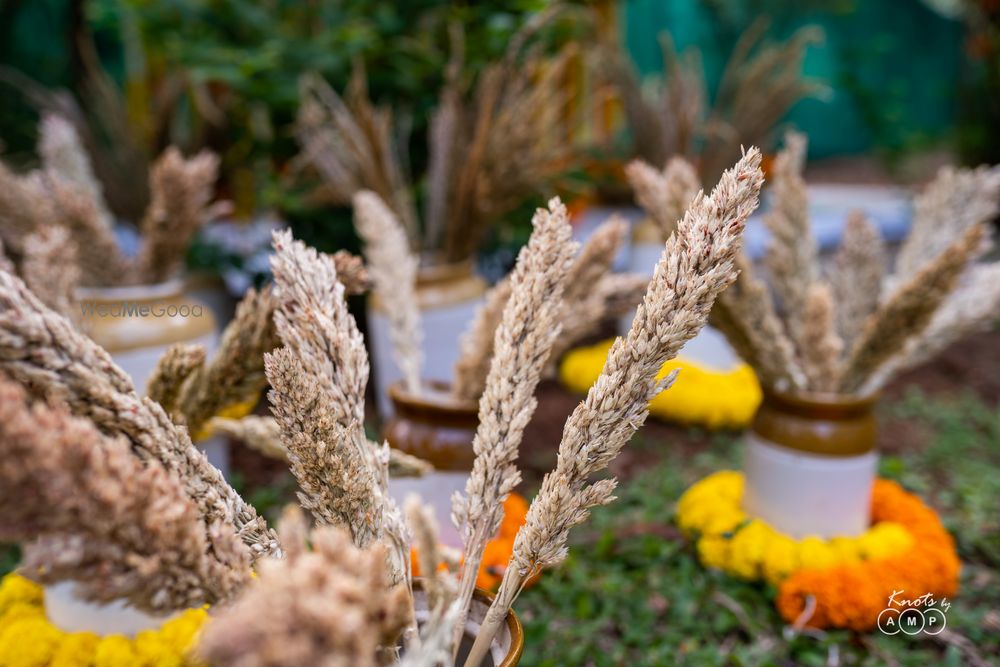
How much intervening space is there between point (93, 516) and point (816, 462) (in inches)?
34.6

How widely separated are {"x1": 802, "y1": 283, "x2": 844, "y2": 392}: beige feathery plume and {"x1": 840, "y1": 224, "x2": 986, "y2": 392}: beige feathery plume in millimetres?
19

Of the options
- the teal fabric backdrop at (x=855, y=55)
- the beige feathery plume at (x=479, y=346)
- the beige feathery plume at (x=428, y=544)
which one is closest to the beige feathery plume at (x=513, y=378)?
the beige feathery plume at (x=428, y=544)

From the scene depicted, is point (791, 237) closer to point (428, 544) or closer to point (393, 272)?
point (393, 272)

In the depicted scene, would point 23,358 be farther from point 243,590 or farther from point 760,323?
point 760,323

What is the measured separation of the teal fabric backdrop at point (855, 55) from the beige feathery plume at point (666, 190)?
2.43 metres

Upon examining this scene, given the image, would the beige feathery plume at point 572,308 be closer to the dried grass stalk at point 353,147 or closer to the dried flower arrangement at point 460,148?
the dried flower arrangement at point 460,148

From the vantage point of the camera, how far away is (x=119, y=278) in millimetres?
1119

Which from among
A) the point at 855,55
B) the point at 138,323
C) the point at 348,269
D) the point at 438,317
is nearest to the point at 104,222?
the point at 138,323

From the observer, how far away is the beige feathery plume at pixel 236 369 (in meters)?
0.65

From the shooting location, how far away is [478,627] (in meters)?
0.52

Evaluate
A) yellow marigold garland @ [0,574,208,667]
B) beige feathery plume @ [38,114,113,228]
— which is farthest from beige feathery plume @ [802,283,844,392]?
beige feathery plume @ [38,114,113,228]

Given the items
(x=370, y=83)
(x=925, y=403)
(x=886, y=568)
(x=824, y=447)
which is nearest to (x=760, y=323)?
(x=824, y=447)

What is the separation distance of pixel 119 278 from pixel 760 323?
35.3 inches

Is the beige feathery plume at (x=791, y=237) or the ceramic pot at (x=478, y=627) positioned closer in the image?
the ceramic pot at (x=478, y=627)
